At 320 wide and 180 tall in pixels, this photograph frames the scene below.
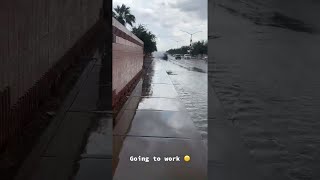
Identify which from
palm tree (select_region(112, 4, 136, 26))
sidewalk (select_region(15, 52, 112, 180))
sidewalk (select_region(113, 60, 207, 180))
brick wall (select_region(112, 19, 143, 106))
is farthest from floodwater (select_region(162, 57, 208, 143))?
sidewalk (select_region(15, 52, 112, 180))

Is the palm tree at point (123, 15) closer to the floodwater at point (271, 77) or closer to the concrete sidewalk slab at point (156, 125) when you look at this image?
the floodwater at point (271, 77)

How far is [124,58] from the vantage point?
4590mm

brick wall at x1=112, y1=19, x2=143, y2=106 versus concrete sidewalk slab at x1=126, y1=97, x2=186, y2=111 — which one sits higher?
brick wall at x1=112, y1=19, x2=143, y2=106

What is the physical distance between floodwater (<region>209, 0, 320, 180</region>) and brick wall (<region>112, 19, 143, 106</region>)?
3.15 ft

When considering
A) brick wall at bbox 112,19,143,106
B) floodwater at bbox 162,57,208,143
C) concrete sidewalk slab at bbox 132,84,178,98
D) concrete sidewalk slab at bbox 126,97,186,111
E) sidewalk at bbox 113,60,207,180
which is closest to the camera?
sidewalk at bbox 113,60,207,180

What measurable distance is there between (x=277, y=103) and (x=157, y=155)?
340 centimetres

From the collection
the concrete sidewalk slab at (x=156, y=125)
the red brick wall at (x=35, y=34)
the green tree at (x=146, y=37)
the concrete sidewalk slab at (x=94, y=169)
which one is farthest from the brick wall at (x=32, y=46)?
the concrete sidewalk slab at (x=156, y=125)

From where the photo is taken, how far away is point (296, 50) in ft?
22.7

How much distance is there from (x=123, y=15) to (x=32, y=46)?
4.48 feet

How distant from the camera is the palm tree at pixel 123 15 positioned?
3.38 metres

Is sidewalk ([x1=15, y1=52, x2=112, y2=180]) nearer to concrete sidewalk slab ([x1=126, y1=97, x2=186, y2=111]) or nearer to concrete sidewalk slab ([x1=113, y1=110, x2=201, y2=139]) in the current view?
concrete sidewalk slab ([x1=113, y1=110, x2=201, y2=139])

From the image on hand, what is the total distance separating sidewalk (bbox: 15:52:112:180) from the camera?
3363mm

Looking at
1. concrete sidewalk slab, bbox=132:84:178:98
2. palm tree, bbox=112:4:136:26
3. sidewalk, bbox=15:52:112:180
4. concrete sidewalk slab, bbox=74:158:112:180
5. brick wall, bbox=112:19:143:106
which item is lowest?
concrete sidewalk slab, bbox=74:158:112:180

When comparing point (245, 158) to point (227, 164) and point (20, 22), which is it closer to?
point (227, 164)
